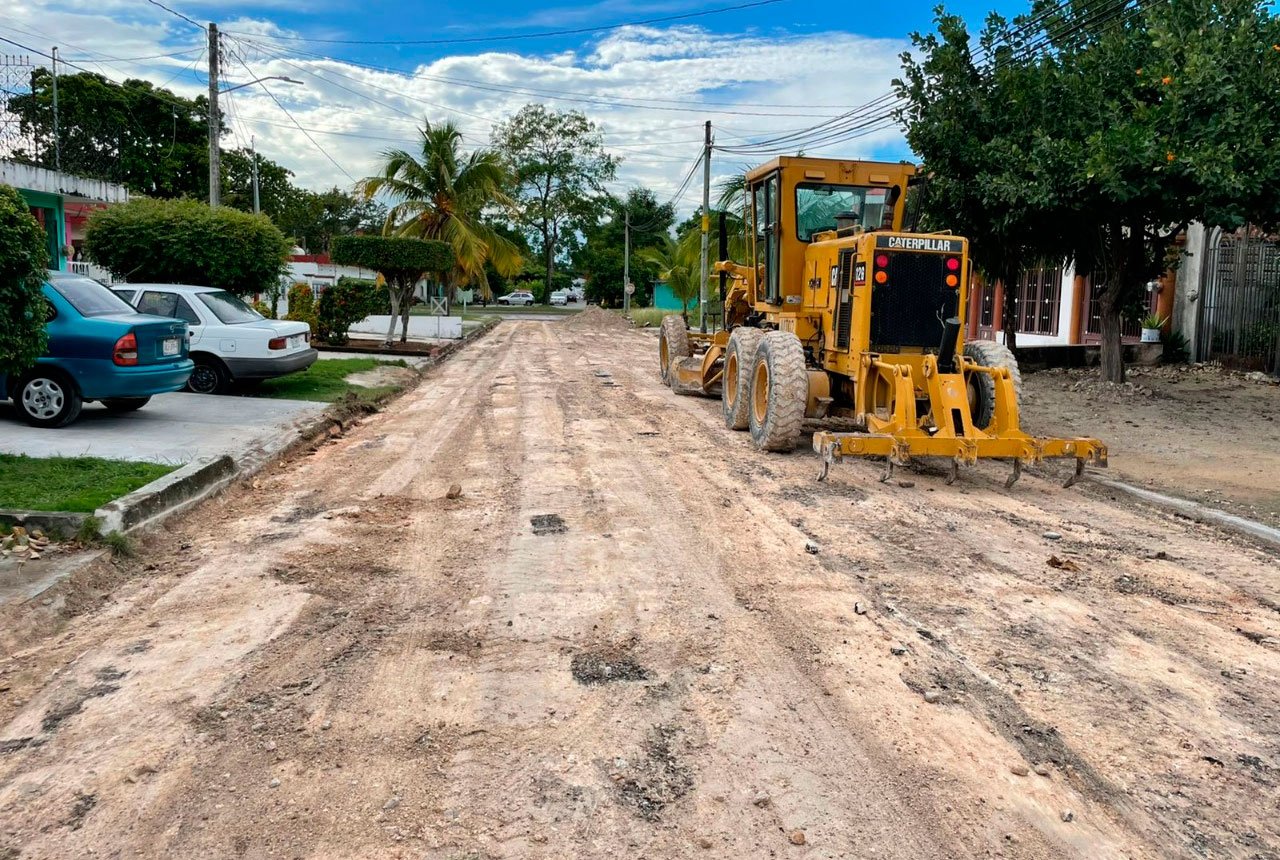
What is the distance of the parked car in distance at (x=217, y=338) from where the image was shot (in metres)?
13.4

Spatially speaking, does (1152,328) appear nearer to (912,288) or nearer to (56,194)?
(912,288)

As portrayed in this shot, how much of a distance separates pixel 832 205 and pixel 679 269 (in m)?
31.5

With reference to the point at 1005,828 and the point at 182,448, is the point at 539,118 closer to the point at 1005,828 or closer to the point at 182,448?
the point at 182,448

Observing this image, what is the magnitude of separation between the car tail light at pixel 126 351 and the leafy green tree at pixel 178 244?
20.4 feet

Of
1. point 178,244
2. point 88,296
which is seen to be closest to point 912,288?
point 88,296

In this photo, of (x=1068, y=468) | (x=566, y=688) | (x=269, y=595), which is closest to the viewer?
(x=566, y=688)

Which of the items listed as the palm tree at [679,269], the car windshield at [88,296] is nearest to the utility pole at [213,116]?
the car windshield at [88,296]

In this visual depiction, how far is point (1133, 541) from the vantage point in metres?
7.26

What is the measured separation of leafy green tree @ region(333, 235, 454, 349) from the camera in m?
25.2

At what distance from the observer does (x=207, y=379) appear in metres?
13.8

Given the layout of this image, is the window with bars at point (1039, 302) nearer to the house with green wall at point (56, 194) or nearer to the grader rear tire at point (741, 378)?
the grader rear tire at point (741, 378)

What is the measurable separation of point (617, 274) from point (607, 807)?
74.9 m

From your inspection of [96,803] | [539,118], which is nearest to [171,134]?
[539,118]

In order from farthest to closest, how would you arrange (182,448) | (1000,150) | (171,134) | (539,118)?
(539,118)
(171,134)
(1000,150)
(182,448)
